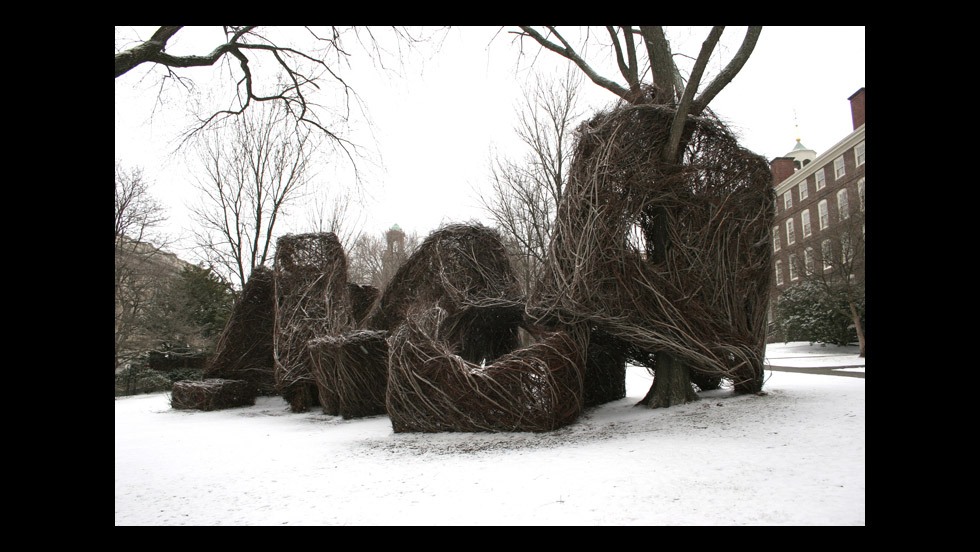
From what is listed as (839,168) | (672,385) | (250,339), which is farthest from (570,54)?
(839,168)

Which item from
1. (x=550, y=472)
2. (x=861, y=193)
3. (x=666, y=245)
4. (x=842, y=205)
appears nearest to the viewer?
(x=550, y=472)

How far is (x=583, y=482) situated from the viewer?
4.28 metres

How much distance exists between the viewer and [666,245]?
294 inches

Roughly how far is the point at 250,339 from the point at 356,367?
5466 millimetres

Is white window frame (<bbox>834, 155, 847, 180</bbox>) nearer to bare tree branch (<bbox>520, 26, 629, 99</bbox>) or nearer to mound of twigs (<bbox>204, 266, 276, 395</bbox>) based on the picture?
bare tree branch (<bbox>520, 26, 629, 99</bbox>)

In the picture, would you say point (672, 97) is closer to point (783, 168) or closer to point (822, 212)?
point (822, 212)

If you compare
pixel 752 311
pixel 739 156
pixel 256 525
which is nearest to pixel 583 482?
pixel 256 525

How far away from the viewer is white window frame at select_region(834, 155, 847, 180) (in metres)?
28.7

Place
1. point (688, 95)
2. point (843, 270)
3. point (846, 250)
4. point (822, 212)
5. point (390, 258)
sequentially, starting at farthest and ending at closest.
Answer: point (390, 258), point (822, 212), point (843, 270), point (846, 250), point (688, 95)

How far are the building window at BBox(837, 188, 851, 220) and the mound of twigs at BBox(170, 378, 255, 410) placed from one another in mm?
22883

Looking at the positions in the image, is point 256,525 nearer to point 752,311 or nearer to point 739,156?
point 752,311

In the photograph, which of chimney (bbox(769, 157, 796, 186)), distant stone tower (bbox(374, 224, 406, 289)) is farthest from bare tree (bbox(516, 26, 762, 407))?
chimney (bbox(769, 157, 796, 186))
